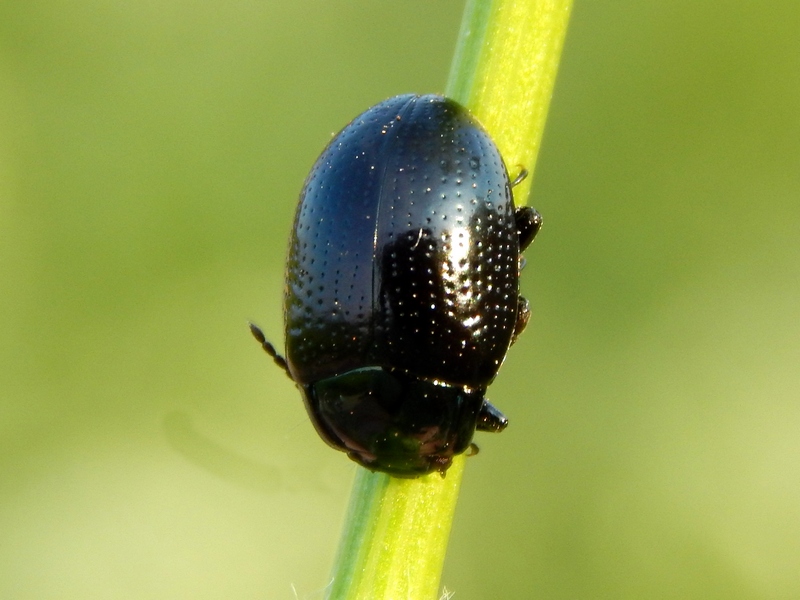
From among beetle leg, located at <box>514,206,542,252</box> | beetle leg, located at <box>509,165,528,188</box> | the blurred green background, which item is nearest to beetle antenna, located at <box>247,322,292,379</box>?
beetle leg, located at <box>514,206,542,252</box>

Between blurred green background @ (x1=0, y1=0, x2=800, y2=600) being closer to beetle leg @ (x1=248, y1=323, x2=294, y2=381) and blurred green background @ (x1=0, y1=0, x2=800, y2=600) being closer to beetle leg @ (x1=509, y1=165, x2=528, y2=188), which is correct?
beetle leg @ (x1=248, y1=323, x2=294, y2=381)

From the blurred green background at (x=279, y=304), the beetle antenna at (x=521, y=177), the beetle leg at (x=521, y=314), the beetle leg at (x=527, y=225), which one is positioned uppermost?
the beetle antenna at (x=521, y=177)

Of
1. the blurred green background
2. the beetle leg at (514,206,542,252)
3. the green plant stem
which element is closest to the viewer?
the green plant stem

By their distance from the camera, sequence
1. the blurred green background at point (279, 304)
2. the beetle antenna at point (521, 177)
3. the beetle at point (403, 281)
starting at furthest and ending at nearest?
the blurred green background at point (279, 304) → the beetle at point (403, 281) → the beetle antenna at point (521, 177)

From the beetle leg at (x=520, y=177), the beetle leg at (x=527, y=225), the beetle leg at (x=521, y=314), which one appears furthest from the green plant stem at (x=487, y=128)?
the beetle leg at (x=521, y=314)

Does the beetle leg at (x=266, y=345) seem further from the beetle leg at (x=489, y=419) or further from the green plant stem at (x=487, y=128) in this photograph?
the green plant stem at (x=487, y=128)

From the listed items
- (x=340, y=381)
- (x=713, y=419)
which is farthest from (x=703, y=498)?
(x=340, y=381)

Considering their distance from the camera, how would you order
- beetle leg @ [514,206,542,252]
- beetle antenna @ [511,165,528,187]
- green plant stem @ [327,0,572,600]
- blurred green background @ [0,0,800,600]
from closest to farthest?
green plant stem @ [327,0,572,600] < beetle antenna @ [511,165,528,187] < beetle leg @ [514,206,542,252] < blurred green background @ [0,0,800,600]

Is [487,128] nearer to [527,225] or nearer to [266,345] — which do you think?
[527,225]
